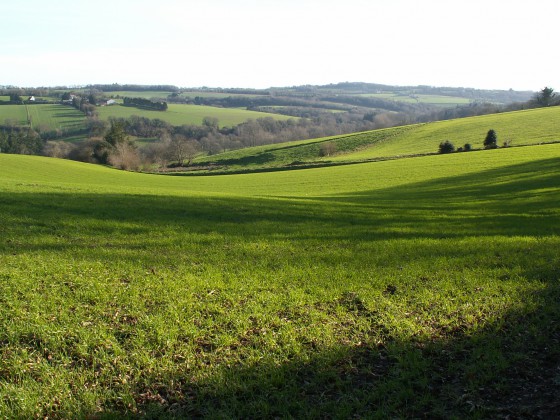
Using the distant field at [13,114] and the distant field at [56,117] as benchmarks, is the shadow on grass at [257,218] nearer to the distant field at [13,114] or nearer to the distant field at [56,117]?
the distant field at [56,117]

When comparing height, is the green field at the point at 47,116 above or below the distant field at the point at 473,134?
above

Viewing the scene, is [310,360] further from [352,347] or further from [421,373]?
[421,373]

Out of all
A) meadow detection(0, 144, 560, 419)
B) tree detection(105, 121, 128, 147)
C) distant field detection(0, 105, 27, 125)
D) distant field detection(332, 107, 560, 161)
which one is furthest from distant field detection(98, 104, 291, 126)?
meadow detection(0, 144, 560, 419)

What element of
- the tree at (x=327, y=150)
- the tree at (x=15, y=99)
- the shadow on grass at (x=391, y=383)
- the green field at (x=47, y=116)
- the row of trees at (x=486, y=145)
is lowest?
the shadow on grass at (x=391, y=383)

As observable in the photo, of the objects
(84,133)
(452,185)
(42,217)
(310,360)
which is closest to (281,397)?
(310,360)

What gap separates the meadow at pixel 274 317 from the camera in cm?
566

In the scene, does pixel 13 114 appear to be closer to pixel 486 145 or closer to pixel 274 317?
pixel 486 145

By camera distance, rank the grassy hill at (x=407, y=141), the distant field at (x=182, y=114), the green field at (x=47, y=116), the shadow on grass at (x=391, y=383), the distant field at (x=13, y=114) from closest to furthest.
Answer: the shadow on grass at (x=391, y=383) → the grassy hill at (x=407, y=141) → the distant field at (x=13, y=114) → the green field at (x=47, y=116) → the distant field at (x=182, y=114)

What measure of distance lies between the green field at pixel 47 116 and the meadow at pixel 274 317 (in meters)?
114

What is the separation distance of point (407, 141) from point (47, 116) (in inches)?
4236

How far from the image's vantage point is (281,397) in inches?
224

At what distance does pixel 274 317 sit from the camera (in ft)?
26.0

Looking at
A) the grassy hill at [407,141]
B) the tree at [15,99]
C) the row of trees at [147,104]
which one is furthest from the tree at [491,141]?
the tree at [15,99]

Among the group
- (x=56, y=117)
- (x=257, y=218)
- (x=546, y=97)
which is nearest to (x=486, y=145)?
(x=257, y=218)
